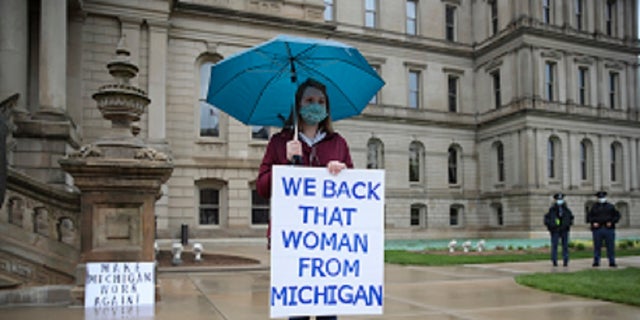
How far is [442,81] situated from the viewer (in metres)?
43.2

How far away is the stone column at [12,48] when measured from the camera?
13.8m

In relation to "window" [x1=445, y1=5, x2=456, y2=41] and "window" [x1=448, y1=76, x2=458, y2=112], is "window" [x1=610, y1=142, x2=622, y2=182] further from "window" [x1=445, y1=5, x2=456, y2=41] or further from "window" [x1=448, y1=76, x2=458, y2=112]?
"window" [x1=445, y1=5, x2=456, y2=41]

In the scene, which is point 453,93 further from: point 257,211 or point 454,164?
point 257,211

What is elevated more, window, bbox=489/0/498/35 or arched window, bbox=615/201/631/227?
window, bbox=489/0/498/35

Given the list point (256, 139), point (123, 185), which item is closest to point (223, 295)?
point (123, 185)

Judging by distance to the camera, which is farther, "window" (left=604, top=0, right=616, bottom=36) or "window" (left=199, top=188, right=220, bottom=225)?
"window" (left=604, top=0, right=616, bottom=36)

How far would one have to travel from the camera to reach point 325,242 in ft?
13.1

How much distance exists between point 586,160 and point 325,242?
43097mm

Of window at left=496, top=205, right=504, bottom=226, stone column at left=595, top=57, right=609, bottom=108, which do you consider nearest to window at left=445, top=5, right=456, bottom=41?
stone column at left=595, top=57, right=609, bottom=108

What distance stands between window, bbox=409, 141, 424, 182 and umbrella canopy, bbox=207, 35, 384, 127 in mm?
37354

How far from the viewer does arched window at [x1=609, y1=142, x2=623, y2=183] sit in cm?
4294

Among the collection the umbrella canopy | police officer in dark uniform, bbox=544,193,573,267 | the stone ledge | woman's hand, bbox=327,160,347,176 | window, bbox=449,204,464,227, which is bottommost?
window, bbox=449,204,464,227

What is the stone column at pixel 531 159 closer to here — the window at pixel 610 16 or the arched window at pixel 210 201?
the window at pixel 610 16

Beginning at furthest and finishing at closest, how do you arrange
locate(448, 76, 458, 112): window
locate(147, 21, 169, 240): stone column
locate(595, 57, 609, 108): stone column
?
locate(448, 76, 458, 112): window, locate(595, 57, 609, 108): stone column, locate(147, 21, 169, 240): stone column
